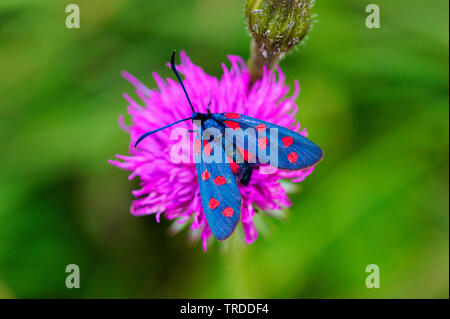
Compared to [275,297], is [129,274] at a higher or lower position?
higher

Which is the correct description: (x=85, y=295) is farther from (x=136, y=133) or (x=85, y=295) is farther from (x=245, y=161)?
(x=245, y=161)

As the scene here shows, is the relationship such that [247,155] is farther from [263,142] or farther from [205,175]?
[205,175]

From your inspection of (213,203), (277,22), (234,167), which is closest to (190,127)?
(234,167)

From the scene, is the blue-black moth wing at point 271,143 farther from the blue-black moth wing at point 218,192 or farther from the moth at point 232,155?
the blue-black moth wing at point 218,192

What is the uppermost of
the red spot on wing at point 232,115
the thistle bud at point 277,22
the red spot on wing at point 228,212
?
the thistle bud at point 277,22

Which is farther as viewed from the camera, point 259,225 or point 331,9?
point 331,9

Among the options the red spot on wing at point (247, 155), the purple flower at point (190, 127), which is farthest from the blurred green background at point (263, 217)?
the red spot on wing at point (247, 155)

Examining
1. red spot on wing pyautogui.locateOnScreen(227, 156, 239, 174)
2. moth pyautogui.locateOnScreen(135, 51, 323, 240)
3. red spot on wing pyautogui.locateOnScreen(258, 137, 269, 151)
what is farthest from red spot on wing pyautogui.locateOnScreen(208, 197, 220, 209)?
→ red spot on wing pyautogui.locateOnScreen(258, 137, 269, 151)
